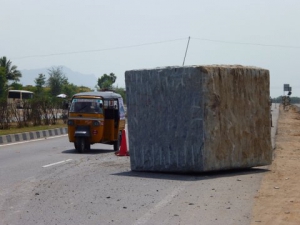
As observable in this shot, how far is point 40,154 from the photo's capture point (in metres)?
19.5

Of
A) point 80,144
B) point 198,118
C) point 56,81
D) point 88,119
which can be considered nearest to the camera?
point 198,118

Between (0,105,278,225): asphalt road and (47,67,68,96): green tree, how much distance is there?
67.9 metres

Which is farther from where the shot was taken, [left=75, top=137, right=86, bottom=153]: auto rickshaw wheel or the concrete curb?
the concrete curb

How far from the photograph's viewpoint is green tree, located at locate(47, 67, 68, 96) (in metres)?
83.6

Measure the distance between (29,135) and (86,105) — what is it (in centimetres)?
945

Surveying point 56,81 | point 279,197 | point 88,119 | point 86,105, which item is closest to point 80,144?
point 88,119

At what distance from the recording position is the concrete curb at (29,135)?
86.1 ft

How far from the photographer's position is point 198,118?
13094 mm

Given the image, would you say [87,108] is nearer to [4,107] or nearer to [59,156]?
[59,156]

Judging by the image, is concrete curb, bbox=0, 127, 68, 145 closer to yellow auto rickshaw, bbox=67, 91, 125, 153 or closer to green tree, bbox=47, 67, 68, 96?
yellow auto rickshaw, bbox=67, 91, 125, 153

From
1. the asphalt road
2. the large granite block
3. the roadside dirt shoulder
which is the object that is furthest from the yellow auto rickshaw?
the roadside dirt shoulder

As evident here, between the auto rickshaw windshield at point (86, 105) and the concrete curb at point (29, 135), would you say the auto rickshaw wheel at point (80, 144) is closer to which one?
the auto rickshaw windshield at point (86, 105)

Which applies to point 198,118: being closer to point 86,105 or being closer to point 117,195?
point 117,195

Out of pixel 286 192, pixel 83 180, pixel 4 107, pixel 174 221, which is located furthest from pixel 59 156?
pixel 4 107
